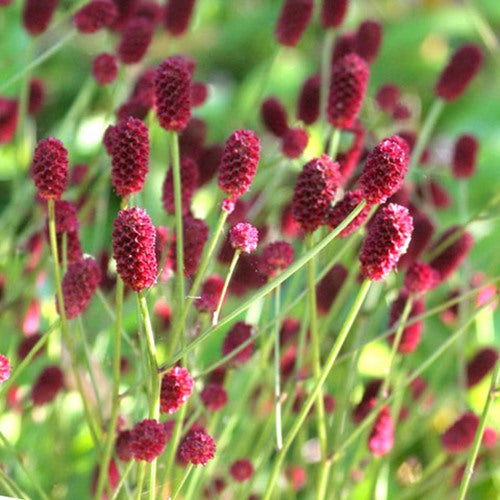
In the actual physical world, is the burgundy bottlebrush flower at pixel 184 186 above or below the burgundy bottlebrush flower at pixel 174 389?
above

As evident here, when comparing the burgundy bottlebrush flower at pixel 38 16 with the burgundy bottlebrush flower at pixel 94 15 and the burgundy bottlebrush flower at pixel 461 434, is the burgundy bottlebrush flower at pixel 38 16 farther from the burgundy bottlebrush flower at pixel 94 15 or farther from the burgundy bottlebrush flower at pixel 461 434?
the burgundy bottlebrush flower at pixel 461 434

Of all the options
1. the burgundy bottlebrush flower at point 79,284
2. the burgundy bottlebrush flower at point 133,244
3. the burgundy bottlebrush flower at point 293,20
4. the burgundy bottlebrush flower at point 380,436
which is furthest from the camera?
the burgundy bottlebrush flower at point 293,20

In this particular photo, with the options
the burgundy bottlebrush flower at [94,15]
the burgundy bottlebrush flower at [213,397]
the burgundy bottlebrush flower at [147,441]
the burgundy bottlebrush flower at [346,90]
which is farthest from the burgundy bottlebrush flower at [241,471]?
the burgundy bottlebrush flower at [94,15]

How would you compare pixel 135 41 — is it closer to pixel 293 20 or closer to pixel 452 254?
pixel 293 20

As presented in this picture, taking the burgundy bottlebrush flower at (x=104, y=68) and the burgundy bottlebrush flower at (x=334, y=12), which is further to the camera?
the burgundy bottlebrush flower at (x=334, y=12)

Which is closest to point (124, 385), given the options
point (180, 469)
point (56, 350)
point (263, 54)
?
point (56, 350)

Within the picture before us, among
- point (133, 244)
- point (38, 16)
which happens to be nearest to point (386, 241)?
point (133, 244)

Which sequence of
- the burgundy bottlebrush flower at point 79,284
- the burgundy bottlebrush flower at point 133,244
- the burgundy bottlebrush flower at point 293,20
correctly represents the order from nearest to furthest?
the burgundy bottlebrush flower at point 133,244 < the burgundy bottlebrush flower at point 79,284 < the burgundy bottlebrush flower at point 293,20
